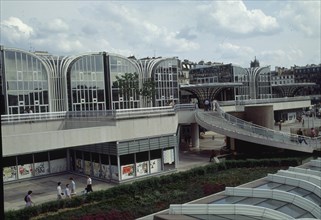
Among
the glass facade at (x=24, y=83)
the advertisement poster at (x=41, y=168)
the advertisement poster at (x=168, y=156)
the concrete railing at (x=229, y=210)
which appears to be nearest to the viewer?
the concrete railing at (x=229, y=210)

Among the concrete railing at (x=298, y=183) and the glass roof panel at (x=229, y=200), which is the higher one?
the concrete railing at (x=298, y=183)

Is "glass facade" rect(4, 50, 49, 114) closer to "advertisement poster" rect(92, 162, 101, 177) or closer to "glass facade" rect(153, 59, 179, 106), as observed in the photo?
"advertisement poster" rect(92, 162, 101, 177)

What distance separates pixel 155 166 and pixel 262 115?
49.9ft

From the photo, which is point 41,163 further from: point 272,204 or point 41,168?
point 272,204

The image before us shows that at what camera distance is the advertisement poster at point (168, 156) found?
2997cm

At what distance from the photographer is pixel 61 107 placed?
4744 cm

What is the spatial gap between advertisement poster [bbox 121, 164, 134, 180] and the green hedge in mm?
4015

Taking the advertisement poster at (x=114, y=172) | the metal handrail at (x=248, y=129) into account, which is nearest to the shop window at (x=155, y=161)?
the advertisement poster at (x=114, y=172)

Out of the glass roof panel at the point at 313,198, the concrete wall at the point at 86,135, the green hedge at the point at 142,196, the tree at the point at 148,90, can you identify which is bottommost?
the green hedge at the point at 142,196

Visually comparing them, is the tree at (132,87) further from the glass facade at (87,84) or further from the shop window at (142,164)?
the shop window at (142,164)

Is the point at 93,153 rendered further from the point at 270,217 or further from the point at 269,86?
the point at 269,86

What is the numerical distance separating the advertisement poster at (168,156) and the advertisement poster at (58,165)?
8.52 meters

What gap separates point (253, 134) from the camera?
111ft

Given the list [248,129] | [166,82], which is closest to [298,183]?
[248,129]
